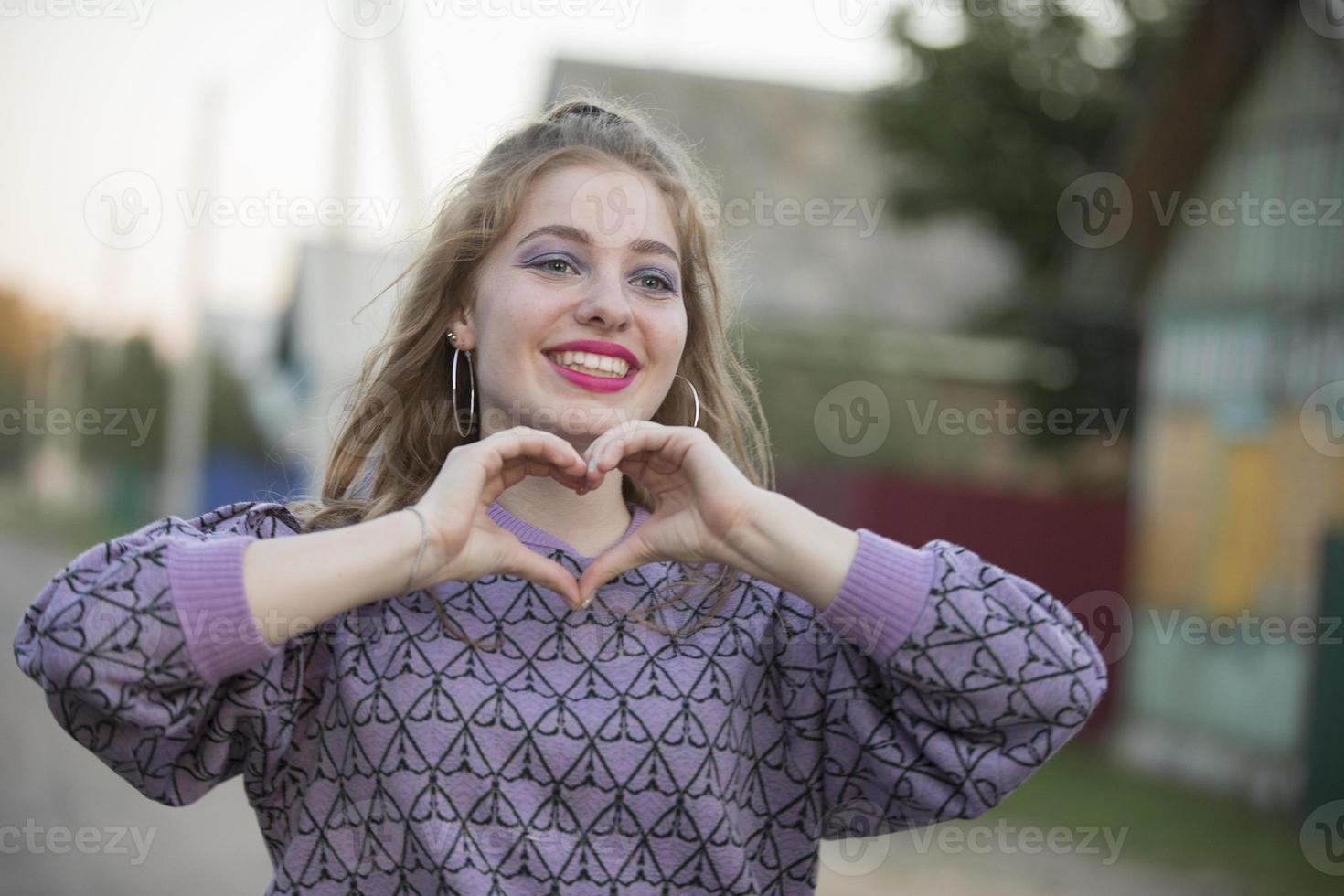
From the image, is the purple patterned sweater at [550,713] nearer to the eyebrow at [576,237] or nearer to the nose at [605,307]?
the nose at [605,307]

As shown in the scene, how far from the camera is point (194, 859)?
237 inches

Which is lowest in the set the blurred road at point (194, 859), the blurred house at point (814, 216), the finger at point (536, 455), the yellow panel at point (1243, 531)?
the blurred road at point (194, 859)

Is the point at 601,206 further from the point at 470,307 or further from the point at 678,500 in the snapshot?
the point at 678,500

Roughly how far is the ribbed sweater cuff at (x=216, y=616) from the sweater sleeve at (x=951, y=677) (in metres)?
0.84

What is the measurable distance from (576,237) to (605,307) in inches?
6.7

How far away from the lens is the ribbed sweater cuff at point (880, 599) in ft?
6.81

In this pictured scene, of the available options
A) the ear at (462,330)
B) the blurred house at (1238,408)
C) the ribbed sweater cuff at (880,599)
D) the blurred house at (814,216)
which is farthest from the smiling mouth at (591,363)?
the blurred house at (814,216)

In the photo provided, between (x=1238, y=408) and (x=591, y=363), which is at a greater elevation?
(x=591, y=363)

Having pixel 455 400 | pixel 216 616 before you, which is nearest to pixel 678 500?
pixel 455 400

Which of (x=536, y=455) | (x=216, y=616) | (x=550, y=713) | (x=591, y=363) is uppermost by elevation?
(x=591, y=363)

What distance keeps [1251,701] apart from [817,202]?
10385mm

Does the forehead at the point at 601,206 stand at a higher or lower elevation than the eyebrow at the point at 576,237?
higher

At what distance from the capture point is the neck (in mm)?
2422

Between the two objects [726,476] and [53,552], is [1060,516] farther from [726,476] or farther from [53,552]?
[53,552]
